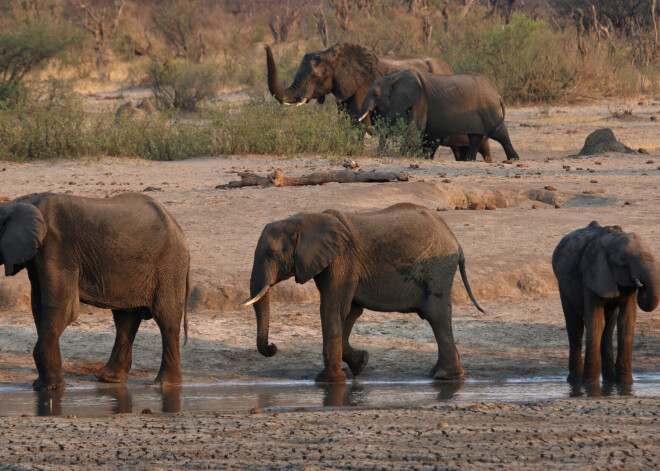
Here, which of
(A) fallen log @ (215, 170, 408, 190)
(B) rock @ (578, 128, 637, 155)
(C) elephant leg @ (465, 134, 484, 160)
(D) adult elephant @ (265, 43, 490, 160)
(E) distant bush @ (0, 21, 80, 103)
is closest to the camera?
(A) fallen log @ (215, 170, 408, 190)

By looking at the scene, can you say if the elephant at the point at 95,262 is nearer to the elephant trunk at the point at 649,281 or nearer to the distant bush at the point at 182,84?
the elephant trunk at the point at 649,281

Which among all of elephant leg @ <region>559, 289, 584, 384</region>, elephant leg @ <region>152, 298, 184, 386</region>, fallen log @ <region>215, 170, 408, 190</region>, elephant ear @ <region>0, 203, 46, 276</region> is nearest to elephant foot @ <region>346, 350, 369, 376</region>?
elephant leg @ <region>152, 298, 184, 386</region>

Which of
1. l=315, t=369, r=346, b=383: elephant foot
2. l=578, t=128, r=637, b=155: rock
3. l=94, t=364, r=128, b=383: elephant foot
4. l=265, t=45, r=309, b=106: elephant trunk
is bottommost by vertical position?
l=94, t=364, r=128, b=383: elephant foot

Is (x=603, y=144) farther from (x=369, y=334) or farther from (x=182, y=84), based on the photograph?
(x=182, y=84)

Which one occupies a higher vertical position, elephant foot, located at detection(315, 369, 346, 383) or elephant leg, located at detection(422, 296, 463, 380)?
elephant leg, located at detection(422, 296, 463, 380)

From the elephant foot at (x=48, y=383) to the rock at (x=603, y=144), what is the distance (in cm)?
1192

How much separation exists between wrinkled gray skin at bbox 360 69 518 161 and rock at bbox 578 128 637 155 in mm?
1348

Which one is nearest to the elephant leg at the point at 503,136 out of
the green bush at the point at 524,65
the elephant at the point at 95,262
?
the green bush at the point at 524,65

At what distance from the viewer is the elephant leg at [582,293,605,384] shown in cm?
711

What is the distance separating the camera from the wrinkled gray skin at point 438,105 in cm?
1731

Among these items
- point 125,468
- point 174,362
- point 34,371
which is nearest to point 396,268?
point 174,362

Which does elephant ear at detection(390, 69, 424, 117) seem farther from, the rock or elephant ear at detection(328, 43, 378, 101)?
the rock

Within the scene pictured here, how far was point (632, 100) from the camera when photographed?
25.1 meters

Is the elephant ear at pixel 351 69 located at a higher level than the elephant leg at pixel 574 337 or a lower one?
higher
